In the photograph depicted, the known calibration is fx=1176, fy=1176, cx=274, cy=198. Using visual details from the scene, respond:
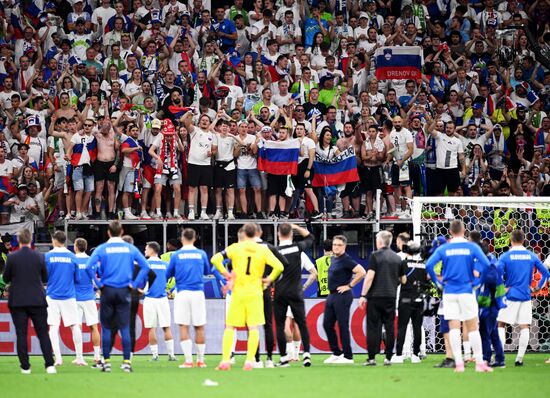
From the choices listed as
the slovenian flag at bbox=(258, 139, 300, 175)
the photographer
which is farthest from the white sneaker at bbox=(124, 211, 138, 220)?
the photographer

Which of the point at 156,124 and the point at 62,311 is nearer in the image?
the point at 62,311

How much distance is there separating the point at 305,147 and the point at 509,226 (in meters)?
4.66

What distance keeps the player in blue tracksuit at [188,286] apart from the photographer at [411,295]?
129 inches

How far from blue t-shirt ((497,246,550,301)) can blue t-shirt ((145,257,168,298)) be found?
5633 mm

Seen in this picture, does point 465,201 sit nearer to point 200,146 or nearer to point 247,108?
point 200,146

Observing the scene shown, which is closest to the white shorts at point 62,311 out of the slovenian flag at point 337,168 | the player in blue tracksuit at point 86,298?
the player in blue tracksuit at point 86,298

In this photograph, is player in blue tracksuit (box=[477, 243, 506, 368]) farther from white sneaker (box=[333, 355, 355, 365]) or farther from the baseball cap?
the baseball cap

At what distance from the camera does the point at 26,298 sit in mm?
16859

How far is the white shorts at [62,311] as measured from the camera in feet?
61.3

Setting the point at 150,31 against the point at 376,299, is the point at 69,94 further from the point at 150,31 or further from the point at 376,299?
the point at 376,299

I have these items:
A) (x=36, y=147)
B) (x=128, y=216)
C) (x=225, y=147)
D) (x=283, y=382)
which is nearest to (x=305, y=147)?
(x=225, y=147)

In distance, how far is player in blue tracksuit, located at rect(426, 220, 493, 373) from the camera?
54.4ft

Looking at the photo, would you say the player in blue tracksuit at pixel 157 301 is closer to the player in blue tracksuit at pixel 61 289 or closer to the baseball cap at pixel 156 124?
the player in blue tracksuit at pixel 61 289

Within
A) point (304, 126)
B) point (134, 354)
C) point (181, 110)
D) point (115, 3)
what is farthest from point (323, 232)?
point (115, 3)
